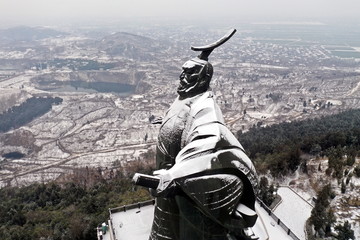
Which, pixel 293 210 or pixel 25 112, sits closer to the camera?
pixel 293 210

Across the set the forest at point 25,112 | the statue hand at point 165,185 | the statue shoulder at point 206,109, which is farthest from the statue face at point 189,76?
the forest at point 25,112

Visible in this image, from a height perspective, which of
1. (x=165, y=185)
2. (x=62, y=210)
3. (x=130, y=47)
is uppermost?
(x=165, y=185)

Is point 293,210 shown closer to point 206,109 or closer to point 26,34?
point 206,109

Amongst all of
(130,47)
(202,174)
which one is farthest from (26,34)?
(202,174)

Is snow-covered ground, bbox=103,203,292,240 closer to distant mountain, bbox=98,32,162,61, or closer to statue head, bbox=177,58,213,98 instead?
statue head, bbox=177,58,213,98

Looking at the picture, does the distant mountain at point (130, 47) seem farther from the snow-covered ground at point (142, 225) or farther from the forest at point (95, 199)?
the snow-covered ground at point (142, 225)

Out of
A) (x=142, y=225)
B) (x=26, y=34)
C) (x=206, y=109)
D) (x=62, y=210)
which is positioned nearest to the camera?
(x=206, y=109)

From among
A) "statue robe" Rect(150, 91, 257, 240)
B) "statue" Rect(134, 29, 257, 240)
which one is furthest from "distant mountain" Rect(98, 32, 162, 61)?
"statue robe" Rect(150, 91, 257, 240)
